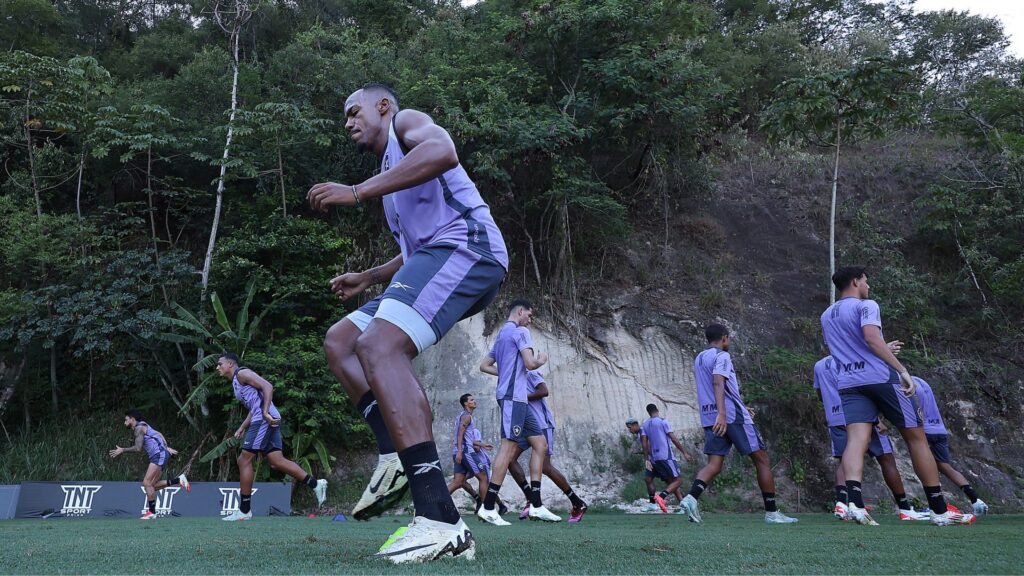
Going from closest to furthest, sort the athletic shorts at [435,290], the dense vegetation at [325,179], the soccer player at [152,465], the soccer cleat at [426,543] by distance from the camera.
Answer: the soccer cleat at [426,543] → the athletic shorts at [435,290] → the soccer player at [152,465] → the dense vegetation at [325,179]

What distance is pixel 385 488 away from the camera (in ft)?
10.1

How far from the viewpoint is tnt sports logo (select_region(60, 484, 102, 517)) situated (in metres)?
11.5

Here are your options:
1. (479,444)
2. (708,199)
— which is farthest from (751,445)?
(708,199)

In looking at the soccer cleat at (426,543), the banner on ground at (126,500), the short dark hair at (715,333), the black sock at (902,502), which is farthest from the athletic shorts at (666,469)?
the soccer cleat at (426,543)

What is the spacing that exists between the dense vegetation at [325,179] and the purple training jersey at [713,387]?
803 centimetres

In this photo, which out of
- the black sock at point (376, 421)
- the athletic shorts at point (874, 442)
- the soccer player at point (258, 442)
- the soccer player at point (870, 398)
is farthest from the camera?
the soccer player at point (258, 442)

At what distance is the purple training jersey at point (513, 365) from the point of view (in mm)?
7777

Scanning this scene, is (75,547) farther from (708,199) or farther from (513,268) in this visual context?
(708,199)

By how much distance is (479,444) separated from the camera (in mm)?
10641

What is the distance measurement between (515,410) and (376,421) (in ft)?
14.7

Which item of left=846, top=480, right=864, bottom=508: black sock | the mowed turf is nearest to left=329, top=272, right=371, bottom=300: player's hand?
the mowed turf

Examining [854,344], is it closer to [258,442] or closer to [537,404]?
[537,404]

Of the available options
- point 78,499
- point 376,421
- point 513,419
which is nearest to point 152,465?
point 78,499

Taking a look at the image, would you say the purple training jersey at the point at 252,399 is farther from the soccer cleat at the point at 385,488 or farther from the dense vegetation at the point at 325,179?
the soccer cleat at the point at 385,488
